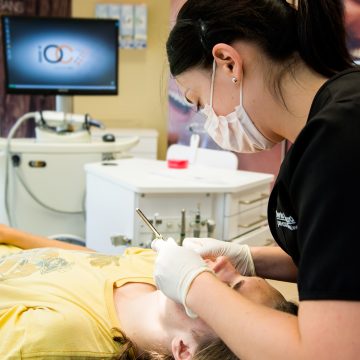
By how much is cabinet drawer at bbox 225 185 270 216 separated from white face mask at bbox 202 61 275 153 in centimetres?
75

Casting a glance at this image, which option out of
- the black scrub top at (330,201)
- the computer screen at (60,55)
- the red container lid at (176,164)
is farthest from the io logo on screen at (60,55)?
the black scrub top at (330,201)

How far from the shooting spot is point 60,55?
8.22ft

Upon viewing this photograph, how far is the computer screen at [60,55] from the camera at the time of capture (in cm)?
243

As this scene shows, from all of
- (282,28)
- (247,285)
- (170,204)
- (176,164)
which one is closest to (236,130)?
(282,28)

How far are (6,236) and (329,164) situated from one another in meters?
1.26

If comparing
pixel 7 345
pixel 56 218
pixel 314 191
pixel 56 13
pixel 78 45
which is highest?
pixel 56 13

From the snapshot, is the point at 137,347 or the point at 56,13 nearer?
the point at 137,347

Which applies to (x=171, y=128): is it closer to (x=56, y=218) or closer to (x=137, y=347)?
(x=56, y=218)

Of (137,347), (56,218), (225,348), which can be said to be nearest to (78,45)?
(56,218)

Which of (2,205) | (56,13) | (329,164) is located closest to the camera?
(329,164)

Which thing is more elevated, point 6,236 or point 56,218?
point 6,236

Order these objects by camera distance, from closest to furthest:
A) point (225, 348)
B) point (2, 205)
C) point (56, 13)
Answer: point (225, 348) < point (2, 205) < point (56, 13)

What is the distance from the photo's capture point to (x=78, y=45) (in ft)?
8.34

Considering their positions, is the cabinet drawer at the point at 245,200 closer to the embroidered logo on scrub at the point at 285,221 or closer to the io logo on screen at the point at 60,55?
the embroidered logo on scrub at the point at 285,221
